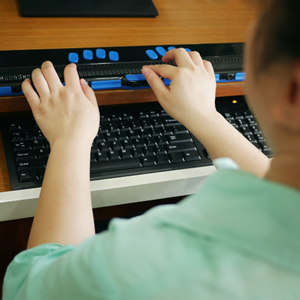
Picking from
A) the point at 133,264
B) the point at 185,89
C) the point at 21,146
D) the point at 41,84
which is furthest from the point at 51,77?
the point at 133,264

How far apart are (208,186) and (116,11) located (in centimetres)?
62

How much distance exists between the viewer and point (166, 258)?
0.28 meters

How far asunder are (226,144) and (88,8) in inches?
17.8

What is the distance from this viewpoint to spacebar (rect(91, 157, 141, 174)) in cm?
58

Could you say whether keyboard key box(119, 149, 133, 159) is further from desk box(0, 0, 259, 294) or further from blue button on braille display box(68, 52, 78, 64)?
blue button on braille display box(68, 52, 78, 64)

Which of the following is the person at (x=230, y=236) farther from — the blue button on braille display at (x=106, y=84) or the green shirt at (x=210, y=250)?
the blue button on braille display at (x=106, y=84)

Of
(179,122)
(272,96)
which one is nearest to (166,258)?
(272,96)

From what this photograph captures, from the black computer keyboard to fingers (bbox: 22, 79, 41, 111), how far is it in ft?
0.16

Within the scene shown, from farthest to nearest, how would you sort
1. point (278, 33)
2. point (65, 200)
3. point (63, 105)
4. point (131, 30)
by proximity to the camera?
point (131, 30) < point (63, 105) < point (65, 200) < point (278, 33)

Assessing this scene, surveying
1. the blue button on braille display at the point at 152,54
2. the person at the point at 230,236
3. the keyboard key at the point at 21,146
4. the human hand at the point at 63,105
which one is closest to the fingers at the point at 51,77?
the human hand at the point at 63,105

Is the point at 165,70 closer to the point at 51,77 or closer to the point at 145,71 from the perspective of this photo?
the point at 145,71

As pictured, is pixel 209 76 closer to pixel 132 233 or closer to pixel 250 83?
pixel 250 83

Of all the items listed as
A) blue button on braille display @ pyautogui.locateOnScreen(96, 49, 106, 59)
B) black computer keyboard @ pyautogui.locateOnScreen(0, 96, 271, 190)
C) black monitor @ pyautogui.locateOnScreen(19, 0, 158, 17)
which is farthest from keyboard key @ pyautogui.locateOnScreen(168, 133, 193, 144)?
black monitor @ pyautogui.locateOnScreen(19, 0, 158, 17)

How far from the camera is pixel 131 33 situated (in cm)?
79
